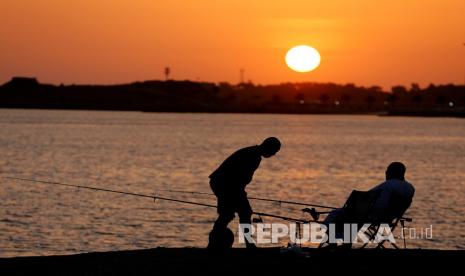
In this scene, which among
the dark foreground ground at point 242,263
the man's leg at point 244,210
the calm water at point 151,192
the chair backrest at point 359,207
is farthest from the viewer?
the calm water at point 151,192

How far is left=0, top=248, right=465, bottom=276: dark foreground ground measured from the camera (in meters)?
10.9

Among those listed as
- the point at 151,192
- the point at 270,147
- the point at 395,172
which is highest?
the point at 270,147

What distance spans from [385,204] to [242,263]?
163 cm

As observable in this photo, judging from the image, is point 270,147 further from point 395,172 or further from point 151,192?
point 151,192

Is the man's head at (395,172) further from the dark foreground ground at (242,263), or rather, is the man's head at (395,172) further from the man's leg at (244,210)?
the man's leg at (244,210)

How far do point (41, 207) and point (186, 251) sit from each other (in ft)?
61.1

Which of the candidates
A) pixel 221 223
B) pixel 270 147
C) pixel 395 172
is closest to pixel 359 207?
pixel 395 172

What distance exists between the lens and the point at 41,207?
99.6 ft

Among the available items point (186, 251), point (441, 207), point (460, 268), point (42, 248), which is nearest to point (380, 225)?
point (460, 268)

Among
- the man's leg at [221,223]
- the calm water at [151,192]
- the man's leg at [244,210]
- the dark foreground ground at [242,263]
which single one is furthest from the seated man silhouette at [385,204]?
the calm water at [151,192]

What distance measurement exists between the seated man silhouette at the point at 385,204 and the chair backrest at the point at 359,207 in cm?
1

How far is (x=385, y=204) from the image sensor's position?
38.7 ft

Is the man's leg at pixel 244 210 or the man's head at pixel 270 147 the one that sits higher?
the man's head at pixel 270 147

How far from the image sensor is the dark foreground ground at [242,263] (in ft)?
35.8
